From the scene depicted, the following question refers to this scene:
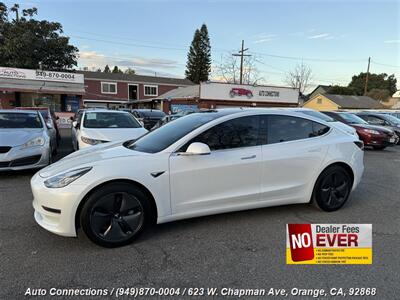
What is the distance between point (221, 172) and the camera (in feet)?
12.6

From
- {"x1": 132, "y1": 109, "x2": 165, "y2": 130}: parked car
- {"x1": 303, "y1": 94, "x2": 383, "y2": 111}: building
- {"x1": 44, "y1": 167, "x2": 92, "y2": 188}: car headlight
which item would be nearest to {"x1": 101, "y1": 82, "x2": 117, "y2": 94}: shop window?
{"x1": 132, "y1": 109, "x2": 165, "y2": 130}: parked car

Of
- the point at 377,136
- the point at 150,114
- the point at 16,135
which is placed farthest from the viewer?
the point at 150,114

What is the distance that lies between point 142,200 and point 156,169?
0.38m

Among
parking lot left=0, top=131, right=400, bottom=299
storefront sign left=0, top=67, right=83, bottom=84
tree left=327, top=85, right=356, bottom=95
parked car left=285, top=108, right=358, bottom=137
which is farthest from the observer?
tree left=327, top=85, right=356, bottom=95

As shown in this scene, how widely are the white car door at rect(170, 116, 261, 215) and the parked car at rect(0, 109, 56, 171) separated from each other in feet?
14.1

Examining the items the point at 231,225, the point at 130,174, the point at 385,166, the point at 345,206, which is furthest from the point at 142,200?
the point at 385,166

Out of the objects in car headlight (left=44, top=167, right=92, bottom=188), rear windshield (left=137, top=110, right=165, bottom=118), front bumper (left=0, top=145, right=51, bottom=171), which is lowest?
front bumper (left=0, top=145, right=51, bottom=171)

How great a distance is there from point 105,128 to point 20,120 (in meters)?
2.04

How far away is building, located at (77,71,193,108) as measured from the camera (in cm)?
4762

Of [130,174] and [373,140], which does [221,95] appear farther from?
[130,174]

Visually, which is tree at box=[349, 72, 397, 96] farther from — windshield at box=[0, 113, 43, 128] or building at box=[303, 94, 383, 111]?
windshield at box=[0, 113, 43, 128]

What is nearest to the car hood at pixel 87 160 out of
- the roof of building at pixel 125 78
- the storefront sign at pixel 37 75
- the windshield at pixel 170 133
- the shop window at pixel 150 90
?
the windshield at pixel 170 133

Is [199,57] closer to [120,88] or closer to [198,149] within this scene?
[120,88]

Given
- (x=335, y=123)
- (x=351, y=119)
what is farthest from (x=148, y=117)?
(x=335, y=123)
